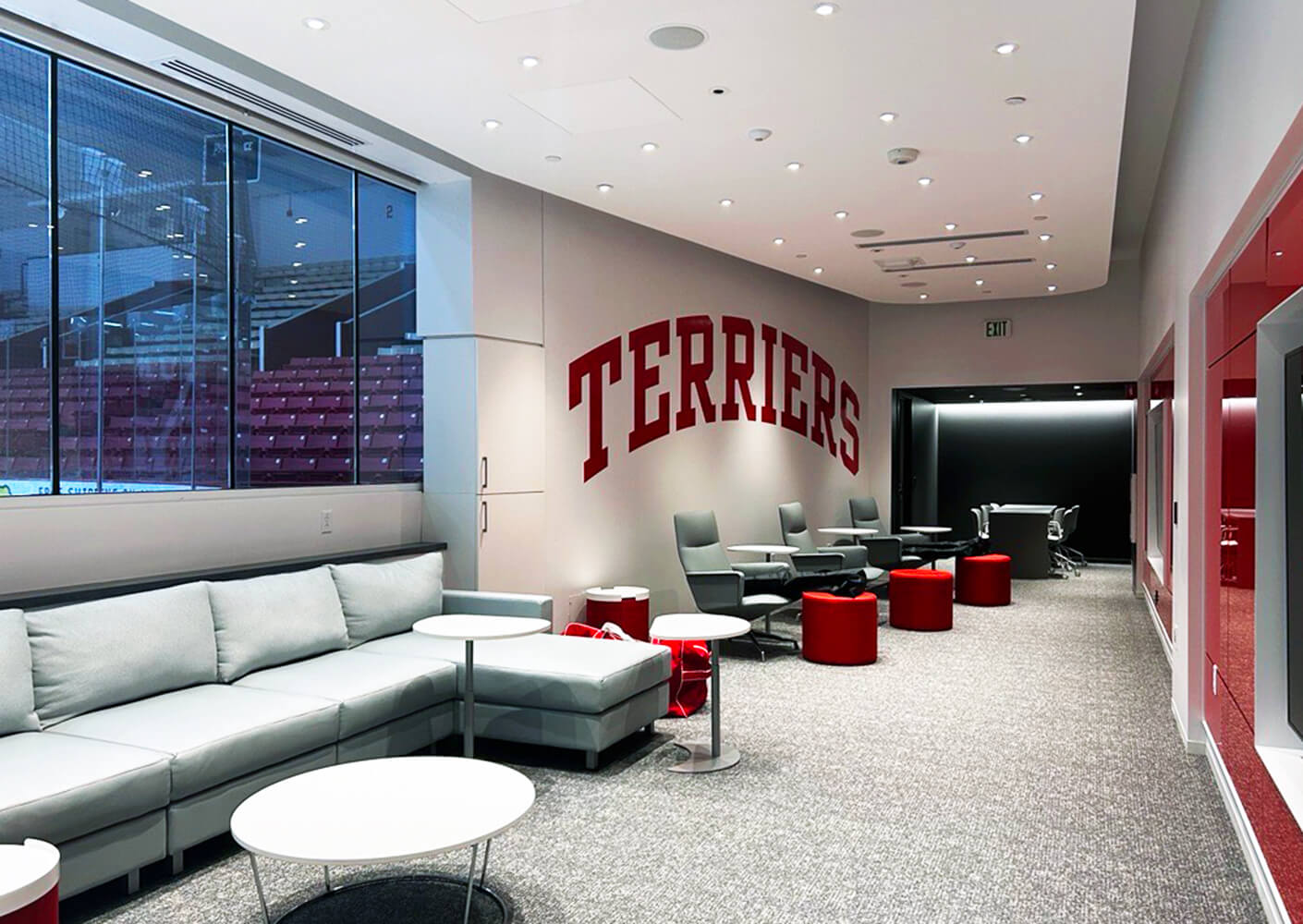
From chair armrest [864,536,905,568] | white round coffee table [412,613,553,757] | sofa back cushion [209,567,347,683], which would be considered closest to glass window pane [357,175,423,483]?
sofa back cushion [209,567,347,683]

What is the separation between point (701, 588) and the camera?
793cm

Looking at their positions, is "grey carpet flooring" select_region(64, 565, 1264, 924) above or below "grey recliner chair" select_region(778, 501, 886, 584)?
below

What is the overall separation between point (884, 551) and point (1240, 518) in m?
6.90

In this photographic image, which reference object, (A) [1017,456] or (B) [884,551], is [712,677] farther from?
(A) [1017,456]

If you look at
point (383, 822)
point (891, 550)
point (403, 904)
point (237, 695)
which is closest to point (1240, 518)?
point (383, 822)

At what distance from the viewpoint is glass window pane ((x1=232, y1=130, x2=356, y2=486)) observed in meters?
5.93

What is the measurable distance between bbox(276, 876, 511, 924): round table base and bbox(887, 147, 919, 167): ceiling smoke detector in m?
4.63

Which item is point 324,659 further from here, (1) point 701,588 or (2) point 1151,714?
(2) point 1151,714

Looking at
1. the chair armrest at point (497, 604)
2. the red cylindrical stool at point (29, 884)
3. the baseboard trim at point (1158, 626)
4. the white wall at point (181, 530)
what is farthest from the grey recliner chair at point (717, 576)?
the red cylindrical stool at point (29, 884)

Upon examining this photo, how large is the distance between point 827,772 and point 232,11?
14.2 feet

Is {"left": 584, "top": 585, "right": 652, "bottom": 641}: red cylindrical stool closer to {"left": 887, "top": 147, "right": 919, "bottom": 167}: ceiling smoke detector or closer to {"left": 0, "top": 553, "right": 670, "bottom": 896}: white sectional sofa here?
{"left": 0, "top": 553, "right": 670, "bottom": 896}: white sectional sofa

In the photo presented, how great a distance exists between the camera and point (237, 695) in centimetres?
451

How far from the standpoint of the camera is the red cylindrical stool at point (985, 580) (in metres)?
10.8

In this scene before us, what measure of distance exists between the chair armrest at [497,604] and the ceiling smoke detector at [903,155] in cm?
334
